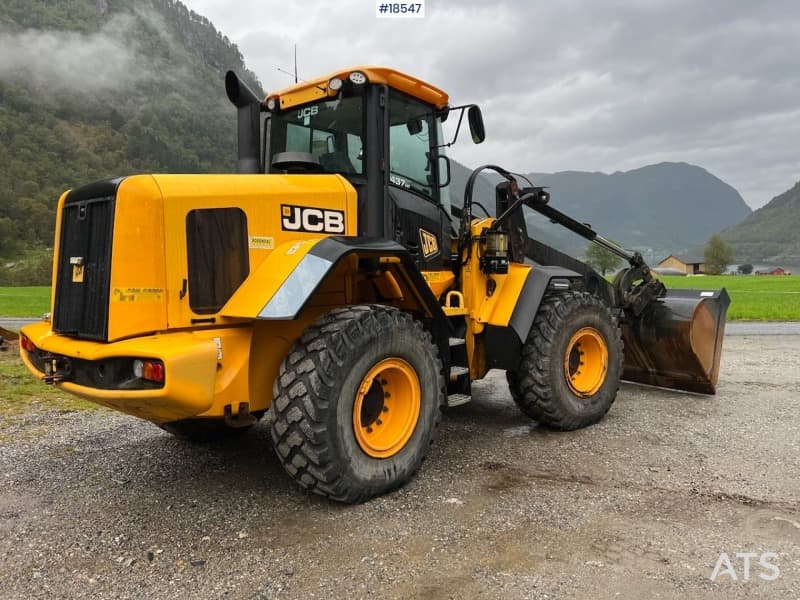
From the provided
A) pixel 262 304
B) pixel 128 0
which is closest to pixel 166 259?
pixel 262 304

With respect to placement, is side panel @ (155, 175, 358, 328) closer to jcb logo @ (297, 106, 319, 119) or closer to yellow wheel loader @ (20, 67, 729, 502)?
yellow wheel loader @ (20, 67, 729, 502)

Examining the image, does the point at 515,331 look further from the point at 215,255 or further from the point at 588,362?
the point at 215,255

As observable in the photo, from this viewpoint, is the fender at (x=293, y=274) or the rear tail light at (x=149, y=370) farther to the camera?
the fender at (x=293, y=274)

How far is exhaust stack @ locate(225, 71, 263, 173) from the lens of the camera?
475cm

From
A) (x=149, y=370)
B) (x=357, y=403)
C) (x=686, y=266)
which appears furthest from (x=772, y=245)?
(x=149, y=370)

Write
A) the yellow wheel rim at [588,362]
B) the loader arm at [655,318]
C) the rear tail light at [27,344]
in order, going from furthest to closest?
the loader arm at [655,318]
the yellow wheel rim at [588,362]
the rear tail light at [27,344]

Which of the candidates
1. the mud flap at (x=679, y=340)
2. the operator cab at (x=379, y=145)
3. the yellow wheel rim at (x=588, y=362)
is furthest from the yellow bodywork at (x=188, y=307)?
the mud flap at (x=679, y=340)

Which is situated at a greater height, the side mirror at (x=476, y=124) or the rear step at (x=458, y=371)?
the side mirror at (x=476, y=124)

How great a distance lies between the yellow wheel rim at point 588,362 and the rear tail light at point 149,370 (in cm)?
370

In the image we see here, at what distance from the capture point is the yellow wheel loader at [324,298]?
11.4ft

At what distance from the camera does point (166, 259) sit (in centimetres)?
351

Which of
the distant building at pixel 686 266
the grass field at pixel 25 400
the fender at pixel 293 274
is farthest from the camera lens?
the distant building at pixel 686 266

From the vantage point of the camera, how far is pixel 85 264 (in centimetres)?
373

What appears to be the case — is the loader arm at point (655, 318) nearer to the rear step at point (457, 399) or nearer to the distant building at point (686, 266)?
the rear step at point (457, 399)
